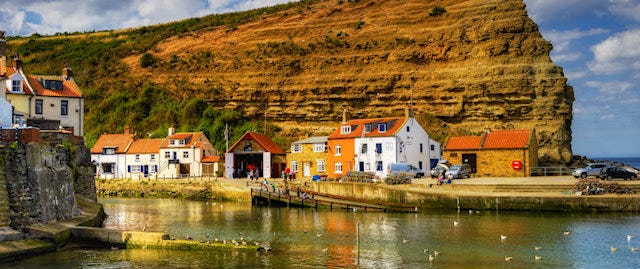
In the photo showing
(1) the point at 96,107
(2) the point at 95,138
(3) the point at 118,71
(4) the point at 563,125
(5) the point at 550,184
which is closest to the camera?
(5) the point at 550,184

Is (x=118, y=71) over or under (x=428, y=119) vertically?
over

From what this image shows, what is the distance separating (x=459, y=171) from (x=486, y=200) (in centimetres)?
909

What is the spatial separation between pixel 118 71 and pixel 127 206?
5037cm

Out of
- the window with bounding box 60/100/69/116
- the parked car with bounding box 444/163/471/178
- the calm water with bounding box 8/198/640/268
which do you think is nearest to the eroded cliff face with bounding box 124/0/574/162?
the parked car with bounding box 444/163/471/178

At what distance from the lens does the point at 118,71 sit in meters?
100

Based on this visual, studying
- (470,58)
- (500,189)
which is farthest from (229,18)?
(500,189)

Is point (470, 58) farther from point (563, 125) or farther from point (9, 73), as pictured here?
point (9, 73)

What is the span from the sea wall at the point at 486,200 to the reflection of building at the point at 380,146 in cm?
1018

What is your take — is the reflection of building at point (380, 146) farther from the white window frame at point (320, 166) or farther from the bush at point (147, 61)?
the bush at point (147, 61)

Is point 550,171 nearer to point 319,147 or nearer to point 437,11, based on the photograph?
point 319,147

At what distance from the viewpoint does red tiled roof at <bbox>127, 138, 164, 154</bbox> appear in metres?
75.3

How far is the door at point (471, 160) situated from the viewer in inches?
2346

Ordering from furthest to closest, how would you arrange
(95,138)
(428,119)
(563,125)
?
1. (95,138)
2. (428,119)
3. (563,125)

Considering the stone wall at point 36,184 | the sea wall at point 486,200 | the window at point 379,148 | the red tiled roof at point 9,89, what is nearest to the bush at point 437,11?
the window at point 379,148
